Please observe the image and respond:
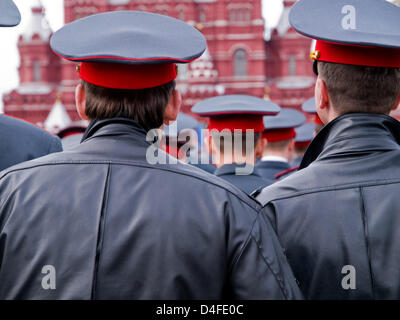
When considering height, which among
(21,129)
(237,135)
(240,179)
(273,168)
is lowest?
(273,168)

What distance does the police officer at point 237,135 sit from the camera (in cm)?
328

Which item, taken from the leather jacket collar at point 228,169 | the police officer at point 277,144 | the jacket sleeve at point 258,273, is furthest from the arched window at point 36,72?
the jacket sleeve at point 258,273

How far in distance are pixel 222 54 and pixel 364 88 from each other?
97.9 feet

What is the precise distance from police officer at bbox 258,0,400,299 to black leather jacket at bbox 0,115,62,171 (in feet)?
3.07

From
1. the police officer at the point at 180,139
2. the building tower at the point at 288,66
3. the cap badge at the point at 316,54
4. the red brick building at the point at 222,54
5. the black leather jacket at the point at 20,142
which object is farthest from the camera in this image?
the red brick building at the point at 222,54

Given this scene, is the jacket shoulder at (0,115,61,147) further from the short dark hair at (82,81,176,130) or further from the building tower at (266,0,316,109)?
the building tower at (266,0,316,109)

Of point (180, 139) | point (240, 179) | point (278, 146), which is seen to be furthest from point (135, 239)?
point (180, 139)

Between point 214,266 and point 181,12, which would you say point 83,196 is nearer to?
point 214,266

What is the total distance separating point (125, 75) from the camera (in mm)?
1606

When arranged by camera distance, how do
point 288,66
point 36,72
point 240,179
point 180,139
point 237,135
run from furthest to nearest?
1. point 36,72
2. point 288,66
3. point 180,139
4. point 237,135
5. point 240,179

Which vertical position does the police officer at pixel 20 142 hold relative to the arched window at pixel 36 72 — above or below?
above

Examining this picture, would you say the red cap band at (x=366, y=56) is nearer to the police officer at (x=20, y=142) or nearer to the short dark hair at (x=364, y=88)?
the short dark hair at (x=364, y=88)

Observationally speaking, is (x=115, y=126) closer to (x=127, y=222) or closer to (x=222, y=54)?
(x=127, y=222)
